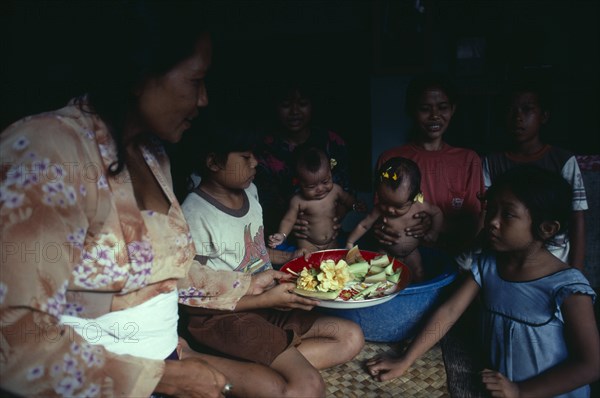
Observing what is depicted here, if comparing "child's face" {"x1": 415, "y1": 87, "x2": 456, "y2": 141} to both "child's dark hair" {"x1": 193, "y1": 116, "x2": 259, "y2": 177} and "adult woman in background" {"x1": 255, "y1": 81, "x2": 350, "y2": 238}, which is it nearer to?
"adult woman in background" {"x1": 255, "y1": 81, "x2": 350, "y2": 238}

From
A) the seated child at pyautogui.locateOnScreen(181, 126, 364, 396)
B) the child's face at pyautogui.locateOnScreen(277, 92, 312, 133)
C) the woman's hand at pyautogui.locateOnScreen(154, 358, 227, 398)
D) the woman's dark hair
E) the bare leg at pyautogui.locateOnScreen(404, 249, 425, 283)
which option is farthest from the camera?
the child's face at pyautogui.locateOnScreen(277, 92, 312, 133)

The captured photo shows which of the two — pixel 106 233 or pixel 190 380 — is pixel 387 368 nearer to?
pixel 190 380

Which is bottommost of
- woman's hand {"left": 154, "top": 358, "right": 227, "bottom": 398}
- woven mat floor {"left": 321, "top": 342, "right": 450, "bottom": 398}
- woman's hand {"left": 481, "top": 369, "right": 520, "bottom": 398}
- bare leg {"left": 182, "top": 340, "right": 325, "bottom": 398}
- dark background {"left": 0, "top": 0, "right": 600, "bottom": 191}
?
woven mat floor {"left": 321, "top": 342, "right": 450, "bottom": 398}

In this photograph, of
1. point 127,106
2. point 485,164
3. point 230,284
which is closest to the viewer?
point 127,106

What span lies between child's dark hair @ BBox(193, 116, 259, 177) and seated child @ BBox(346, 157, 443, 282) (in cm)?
89

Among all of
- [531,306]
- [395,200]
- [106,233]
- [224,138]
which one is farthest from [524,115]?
[106,233]

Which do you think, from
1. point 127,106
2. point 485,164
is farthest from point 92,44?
point 485,164

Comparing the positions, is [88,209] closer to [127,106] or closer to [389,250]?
[127,106]

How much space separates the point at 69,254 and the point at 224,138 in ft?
2.84

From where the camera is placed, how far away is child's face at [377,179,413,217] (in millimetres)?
2336

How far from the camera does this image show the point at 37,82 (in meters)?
3.07

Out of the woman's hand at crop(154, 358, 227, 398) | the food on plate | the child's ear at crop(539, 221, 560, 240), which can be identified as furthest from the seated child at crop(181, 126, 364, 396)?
the child's ear at crop(539, 221, 560, 240)

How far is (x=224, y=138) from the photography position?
174 centimetres

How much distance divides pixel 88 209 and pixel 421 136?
2038mm
